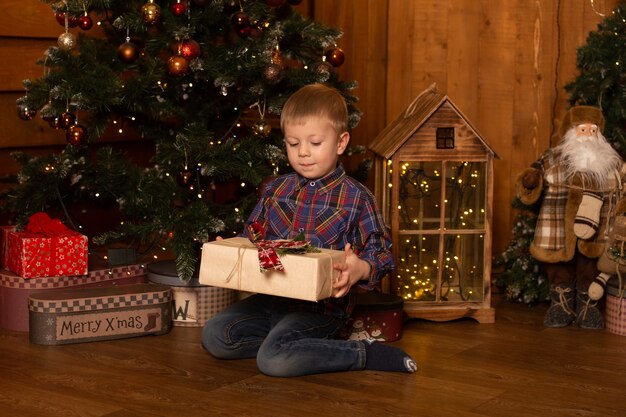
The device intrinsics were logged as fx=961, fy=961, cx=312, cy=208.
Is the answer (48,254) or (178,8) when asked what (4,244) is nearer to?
(48,254)

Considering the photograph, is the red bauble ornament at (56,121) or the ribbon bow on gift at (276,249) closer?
the ribbon bow on gift at (276,249)

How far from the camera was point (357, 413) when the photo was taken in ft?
7.51

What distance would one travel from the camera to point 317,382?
254cm

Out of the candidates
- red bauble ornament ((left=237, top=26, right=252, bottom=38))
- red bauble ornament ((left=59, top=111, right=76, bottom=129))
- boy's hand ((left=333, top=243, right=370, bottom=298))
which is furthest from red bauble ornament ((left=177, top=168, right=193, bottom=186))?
boy's hand ((left=333, top=243, right=370, bottom=298))

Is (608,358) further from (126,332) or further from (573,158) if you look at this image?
(126,332)

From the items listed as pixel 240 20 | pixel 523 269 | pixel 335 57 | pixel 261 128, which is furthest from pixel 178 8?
pixel 523 269

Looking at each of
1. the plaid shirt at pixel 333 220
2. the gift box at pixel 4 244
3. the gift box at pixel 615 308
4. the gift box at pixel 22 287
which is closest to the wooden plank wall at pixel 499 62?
the gift box at pixel 615 308

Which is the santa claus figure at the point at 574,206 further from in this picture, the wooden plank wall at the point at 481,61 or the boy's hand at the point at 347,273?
the boy's hand at the point at 347,273

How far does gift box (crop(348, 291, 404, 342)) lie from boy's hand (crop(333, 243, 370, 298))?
14.9 inches

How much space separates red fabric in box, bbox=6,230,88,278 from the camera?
2.96 m

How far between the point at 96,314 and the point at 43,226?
0.38 meters

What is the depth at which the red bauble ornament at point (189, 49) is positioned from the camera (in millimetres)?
2957

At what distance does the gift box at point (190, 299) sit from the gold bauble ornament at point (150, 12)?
0.80 metres

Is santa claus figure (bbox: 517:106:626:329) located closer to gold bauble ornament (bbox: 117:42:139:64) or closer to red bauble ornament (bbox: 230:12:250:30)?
red bauble ornament (bbox: 230:12:250:30)
